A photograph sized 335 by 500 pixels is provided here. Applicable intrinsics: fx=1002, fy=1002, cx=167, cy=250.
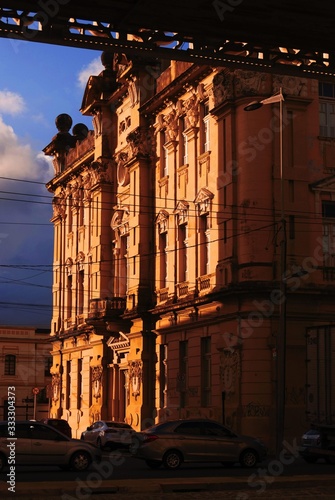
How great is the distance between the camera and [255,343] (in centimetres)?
3934

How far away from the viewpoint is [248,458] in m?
31.0

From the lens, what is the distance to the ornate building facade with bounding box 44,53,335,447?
3947 centimetres

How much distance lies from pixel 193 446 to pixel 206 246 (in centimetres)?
1545

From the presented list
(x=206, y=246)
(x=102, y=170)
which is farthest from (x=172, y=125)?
(x=102, y=170)

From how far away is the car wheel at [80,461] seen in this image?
28.4 m

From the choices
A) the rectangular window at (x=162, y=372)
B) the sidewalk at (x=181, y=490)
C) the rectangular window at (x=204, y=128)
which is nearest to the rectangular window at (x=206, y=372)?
the rectangular window at (x=162, y=372)

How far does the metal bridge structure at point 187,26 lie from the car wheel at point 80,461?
12.6 m

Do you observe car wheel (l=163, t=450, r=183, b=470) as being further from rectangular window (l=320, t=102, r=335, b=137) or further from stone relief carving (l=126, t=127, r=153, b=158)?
stone relief carving (l=126, t=127, r=153, b=158)

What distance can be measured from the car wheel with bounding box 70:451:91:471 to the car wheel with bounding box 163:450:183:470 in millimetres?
2418

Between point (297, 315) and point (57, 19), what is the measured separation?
2302cm

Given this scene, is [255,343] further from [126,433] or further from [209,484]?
[209,484]

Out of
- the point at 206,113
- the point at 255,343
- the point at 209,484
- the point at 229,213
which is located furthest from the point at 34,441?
the point at 206,113

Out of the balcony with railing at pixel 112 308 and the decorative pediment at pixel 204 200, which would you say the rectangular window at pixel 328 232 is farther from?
the balcony with railing at pixel 112 308

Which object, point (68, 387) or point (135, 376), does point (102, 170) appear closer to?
point (135, 376)
